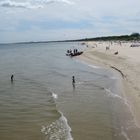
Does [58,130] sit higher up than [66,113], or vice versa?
[58,130]

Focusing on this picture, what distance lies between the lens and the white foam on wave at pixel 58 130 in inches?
643

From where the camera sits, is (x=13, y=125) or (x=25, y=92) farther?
(x=25, y=92)

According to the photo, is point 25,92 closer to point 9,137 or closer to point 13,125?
point 13,125

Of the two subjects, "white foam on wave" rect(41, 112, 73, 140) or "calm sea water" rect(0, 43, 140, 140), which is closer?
"white foam on wave" rect(41, 112, 73, 140)

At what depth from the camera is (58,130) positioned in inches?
686

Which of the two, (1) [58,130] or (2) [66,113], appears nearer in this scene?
(1) [58,130]

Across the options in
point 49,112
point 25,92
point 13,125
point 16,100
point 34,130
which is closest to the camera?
point 34,130

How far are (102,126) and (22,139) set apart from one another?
4.75m

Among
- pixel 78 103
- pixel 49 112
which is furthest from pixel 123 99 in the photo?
pixel 49 112

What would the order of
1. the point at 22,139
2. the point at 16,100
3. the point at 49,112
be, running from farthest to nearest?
1. the point at 16,100
2. the point at 49,112
3. the point at 22,139

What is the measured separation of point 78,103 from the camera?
79.6ft

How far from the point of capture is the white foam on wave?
16.3 metres

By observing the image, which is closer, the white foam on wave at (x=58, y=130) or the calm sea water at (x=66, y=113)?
the white foam on wave at (x=58, y=130)

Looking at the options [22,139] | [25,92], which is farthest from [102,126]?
[25,92]
